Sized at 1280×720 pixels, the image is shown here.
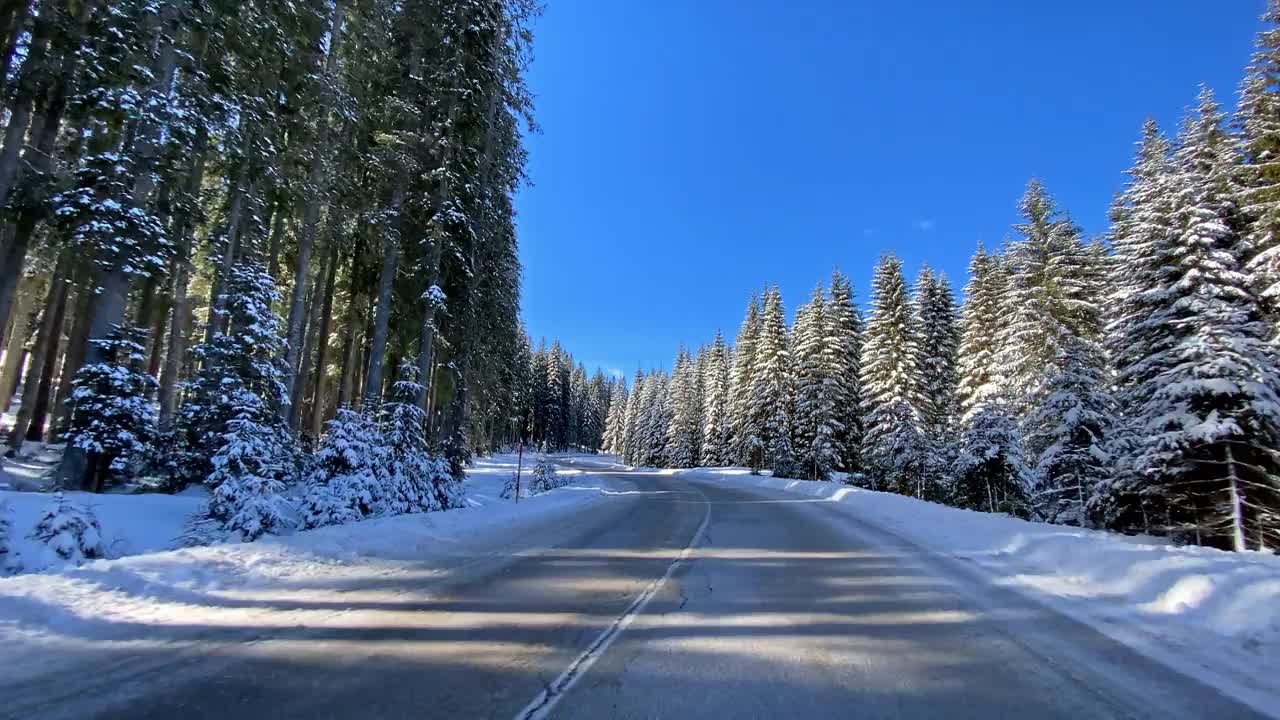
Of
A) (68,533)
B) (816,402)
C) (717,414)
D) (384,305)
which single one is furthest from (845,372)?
(68,533)

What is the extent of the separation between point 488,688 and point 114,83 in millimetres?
13582

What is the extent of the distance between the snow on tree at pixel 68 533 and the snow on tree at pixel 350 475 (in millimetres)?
3580

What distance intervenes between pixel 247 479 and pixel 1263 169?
25236 mm

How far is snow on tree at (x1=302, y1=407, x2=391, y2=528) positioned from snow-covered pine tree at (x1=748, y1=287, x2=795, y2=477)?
33.6 metres

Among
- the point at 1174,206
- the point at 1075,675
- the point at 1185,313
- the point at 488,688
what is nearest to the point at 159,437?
the point at 488,688

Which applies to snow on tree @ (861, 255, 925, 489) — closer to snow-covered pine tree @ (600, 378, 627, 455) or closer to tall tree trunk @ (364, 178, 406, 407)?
tall tree trunk @ (364, 178, 406, 407)

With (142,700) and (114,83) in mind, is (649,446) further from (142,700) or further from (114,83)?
(142,700)

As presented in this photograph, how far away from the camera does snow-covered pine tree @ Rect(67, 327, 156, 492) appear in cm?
1012

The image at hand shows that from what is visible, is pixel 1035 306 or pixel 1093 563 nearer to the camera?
pixel 1093 563

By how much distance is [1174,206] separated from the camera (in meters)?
15.7

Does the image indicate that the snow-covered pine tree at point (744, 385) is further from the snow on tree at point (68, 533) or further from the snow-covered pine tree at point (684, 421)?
the snow on tree at point (68, 533)

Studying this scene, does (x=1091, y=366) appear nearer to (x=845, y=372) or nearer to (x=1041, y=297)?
(x=1041, y=297)

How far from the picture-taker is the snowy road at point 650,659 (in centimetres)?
372

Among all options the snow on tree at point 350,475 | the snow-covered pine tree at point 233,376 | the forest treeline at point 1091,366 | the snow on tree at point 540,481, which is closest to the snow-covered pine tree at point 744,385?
the forest treeline at point 1091,366
